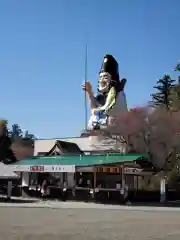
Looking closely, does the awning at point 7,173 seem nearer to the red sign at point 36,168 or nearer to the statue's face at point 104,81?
the red sign at point 36,168

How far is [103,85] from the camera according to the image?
71.1m

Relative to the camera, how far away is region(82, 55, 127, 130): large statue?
6794cm

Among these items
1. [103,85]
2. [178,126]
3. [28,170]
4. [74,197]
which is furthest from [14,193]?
[103,85]

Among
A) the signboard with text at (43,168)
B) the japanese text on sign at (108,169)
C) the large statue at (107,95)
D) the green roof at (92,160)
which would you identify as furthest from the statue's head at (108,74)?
the japanese text on sign at (108,169)

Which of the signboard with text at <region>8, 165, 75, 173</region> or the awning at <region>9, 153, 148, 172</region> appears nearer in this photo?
the awning at <region>9, 153, 148, 172</region>

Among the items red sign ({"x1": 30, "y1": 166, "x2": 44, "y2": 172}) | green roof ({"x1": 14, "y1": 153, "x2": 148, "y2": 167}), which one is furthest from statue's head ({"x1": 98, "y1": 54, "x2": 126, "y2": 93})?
red sign ({"x1": 30, "y1": 166, "x2": 44, "y2": 172})

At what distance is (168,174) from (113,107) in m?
25.5

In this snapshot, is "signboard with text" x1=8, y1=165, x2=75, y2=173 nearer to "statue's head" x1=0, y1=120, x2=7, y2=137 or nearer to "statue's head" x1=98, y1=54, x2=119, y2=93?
"statue's head" x1=98, y1=54, x2=119, y2=93

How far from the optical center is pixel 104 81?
70.5 meters

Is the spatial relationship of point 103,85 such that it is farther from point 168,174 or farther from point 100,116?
point 168,174

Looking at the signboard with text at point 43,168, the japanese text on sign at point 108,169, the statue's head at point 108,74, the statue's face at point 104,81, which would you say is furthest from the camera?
the statue's head at point 108,74

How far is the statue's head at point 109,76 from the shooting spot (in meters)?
70.4

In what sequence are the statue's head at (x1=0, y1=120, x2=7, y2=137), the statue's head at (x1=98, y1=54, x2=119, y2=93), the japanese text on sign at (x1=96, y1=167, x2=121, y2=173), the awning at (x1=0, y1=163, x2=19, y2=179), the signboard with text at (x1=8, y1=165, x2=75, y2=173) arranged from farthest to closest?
1. the statue's head at (x1=0, y1=120, x2=7, y2=137)
2. the statue's head at (x1=98, y1=54, x2=119, y2=93)
3. the awning at (x1=0, y1=163, x2=19, y2=179)
4. the signboard with text at (x1=8, y1=165, x2=75, y2=173)
5. the japanese text on sign at (x1=96, y1=167, x2=121, y2=173)

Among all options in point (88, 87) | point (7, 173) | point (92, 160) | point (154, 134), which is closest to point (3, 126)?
point (88, 87)
